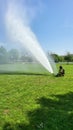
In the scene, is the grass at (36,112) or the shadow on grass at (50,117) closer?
the shadow on grass at (50,117)

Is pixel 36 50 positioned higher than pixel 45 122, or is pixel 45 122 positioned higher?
pixel 36 50

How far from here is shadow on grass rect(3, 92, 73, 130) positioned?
8.56 meters

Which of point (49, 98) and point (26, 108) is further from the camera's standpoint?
point (49, 98)

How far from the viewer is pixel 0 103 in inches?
469

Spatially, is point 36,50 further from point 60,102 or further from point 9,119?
point 9,119

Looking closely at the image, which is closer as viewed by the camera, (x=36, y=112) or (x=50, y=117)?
(x=50, y=117)

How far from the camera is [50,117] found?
381 inches

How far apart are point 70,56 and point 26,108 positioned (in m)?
111

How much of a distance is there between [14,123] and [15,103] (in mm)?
3153

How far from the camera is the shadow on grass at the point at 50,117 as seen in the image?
28.1ft

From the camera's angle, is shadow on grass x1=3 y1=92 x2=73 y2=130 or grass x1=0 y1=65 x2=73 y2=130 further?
grass x1=0 y1=65 x2=73 y2=130

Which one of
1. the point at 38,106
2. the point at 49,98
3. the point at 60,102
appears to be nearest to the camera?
the point at 38,106

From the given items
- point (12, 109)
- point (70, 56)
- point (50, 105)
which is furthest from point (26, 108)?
point (70, 56)

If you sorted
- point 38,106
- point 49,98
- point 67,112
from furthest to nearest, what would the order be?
point 49,98 < point 38,106 < point 67,112
